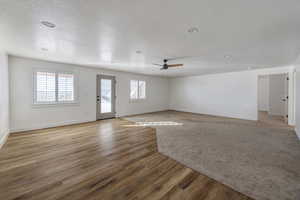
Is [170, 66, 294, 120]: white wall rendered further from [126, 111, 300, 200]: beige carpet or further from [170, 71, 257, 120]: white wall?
[126, 111, 300, 200]: beige carpet

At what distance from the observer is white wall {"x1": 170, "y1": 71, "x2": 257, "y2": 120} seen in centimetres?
612

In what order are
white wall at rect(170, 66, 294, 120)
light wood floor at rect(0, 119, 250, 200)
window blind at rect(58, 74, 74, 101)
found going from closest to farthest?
1. light wood floor at rect(0, 119, 250, 200)
2. window blind at rect(58, 74, 74, 101)
3. white wall at rect(170, 66, 294, 120)

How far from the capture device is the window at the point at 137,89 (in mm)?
7479

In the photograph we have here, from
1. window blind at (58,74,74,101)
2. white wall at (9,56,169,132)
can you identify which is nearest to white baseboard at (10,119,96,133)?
white wall at (9,56,169,132)

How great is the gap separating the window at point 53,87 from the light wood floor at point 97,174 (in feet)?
5.90

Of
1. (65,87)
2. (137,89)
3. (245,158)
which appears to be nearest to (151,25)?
(245,158)

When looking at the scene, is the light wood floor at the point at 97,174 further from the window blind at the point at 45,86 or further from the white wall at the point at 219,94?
the white wall at the point at 219,94

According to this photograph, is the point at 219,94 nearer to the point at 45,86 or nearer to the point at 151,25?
the point at 151,25

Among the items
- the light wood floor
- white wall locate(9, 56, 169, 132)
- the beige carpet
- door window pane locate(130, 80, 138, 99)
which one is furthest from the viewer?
door window pane locate(130, 80, 138, 99)

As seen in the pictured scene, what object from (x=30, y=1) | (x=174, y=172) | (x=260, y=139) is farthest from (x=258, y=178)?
(x=30, y=1)

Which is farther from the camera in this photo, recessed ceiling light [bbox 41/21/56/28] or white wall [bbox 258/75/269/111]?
white wall [bbox 258/75/269/111]

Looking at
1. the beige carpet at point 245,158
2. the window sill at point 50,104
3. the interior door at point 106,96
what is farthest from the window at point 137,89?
the beige carpet at point 245,158

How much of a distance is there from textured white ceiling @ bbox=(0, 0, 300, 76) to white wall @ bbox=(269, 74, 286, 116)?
4928mm

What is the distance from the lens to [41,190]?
1665mm
